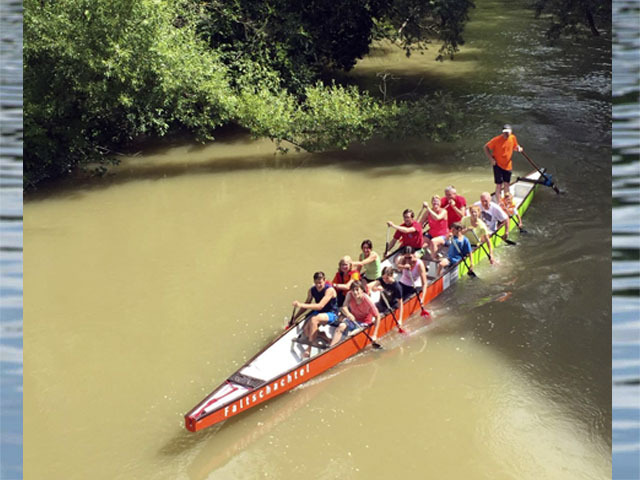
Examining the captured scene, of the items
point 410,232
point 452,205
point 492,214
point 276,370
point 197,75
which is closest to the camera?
point 276,370

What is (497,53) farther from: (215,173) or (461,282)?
A: (461,282)

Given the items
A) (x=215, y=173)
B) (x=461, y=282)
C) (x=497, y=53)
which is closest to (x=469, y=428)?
(x=461, y=282)

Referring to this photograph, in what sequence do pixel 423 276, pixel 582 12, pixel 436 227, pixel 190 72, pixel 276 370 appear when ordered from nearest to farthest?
pixel 276 370
pixel 423 276
pixel 436 227
pixel 190 72
pixel 582 12

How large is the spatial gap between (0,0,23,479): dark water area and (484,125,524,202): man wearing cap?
13.9m

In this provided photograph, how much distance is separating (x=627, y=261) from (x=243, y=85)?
728 inches

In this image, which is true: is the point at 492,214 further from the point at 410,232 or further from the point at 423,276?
the point at 423,276

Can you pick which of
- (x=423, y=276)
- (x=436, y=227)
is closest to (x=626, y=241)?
(x=423, y=276)

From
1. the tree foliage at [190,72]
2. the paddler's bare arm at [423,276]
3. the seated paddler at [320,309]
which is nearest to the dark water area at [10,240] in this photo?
the seated paddler at [320,309]

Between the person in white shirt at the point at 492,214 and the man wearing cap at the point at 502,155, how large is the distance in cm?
113

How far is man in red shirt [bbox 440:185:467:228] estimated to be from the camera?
13.7 metres

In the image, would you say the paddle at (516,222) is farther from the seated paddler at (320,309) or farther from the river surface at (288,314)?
the seated paddler at (320,309)

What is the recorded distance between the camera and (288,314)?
12250 mm

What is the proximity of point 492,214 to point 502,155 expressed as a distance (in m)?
1.48

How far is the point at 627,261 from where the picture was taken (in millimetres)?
1696
